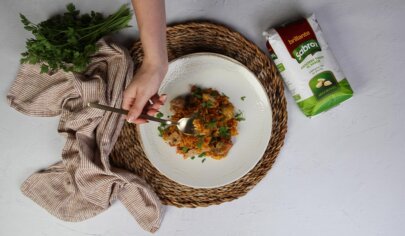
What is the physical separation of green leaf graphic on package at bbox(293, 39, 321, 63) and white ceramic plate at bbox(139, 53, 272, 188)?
14cm

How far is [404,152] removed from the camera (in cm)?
137

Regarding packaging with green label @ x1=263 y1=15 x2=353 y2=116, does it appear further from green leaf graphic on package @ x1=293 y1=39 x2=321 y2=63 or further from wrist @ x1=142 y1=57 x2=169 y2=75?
wrist @ x1=142 y1=57 x2=169 y2=75

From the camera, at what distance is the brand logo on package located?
1.21m

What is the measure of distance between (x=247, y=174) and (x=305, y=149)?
223 millimetres

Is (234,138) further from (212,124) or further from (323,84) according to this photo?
(323,84)

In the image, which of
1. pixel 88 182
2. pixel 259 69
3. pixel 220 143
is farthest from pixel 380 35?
pixel 88 182

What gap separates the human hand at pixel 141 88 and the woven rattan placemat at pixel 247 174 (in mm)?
243

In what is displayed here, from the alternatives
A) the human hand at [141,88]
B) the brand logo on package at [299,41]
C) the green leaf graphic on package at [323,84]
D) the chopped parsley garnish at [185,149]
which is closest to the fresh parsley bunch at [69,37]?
the human hand at [141,88]

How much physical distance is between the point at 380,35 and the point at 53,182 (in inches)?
47.4

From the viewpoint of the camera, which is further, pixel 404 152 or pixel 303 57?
pixel 404 152

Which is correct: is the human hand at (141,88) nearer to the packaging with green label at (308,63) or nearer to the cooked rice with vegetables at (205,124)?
the cooked rice with vegetables at (205,124)

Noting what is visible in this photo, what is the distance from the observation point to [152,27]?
948 mm

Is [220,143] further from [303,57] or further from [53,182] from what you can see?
[53,182]

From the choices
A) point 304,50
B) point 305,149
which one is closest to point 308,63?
point 304,50
